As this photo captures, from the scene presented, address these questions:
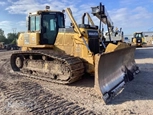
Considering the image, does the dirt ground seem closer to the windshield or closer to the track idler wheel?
the track idler wheel

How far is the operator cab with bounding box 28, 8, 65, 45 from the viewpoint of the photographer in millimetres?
7645

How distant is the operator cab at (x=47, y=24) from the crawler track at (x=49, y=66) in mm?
→ 785

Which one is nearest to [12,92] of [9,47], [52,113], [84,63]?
[52,113]

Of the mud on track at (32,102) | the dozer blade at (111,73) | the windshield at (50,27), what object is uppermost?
the windshield at (50,27)

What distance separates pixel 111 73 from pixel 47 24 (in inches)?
131

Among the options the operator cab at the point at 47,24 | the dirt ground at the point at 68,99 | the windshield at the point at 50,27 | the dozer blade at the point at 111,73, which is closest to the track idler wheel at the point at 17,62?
the operator cab at the point at 47,24

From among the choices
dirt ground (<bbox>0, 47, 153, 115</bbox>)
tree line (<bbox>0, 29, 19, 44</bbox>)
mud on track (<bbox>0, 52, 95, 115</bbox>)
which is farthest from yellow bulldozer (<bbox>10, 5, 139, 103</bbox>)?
tree line (<bbox>0, 29, 19, 44</bbox>)

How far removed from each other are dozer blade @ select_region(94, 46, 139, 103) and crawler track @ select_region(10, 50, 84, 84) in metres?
1.00

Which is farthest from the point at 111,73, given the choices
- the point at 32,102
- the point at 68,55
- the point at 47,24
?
the point at 47,24

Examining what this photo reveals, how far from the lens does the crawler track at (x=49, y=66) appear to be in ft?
20.4

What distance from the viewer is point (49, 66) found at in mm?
6922

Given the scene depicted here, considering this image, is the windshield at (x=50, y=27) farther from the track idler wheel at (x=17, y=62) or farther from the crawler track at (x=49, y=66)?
the track idler wheel at (x=17, y=62)

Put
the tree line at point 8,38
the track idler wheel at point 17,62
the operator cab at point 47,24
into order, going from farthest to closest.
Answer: the tree line at point 8,38
the track idler wheel at point 17,62
the operator cab at point 47,24

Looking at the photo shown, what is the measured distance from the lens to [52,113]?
409 cm
